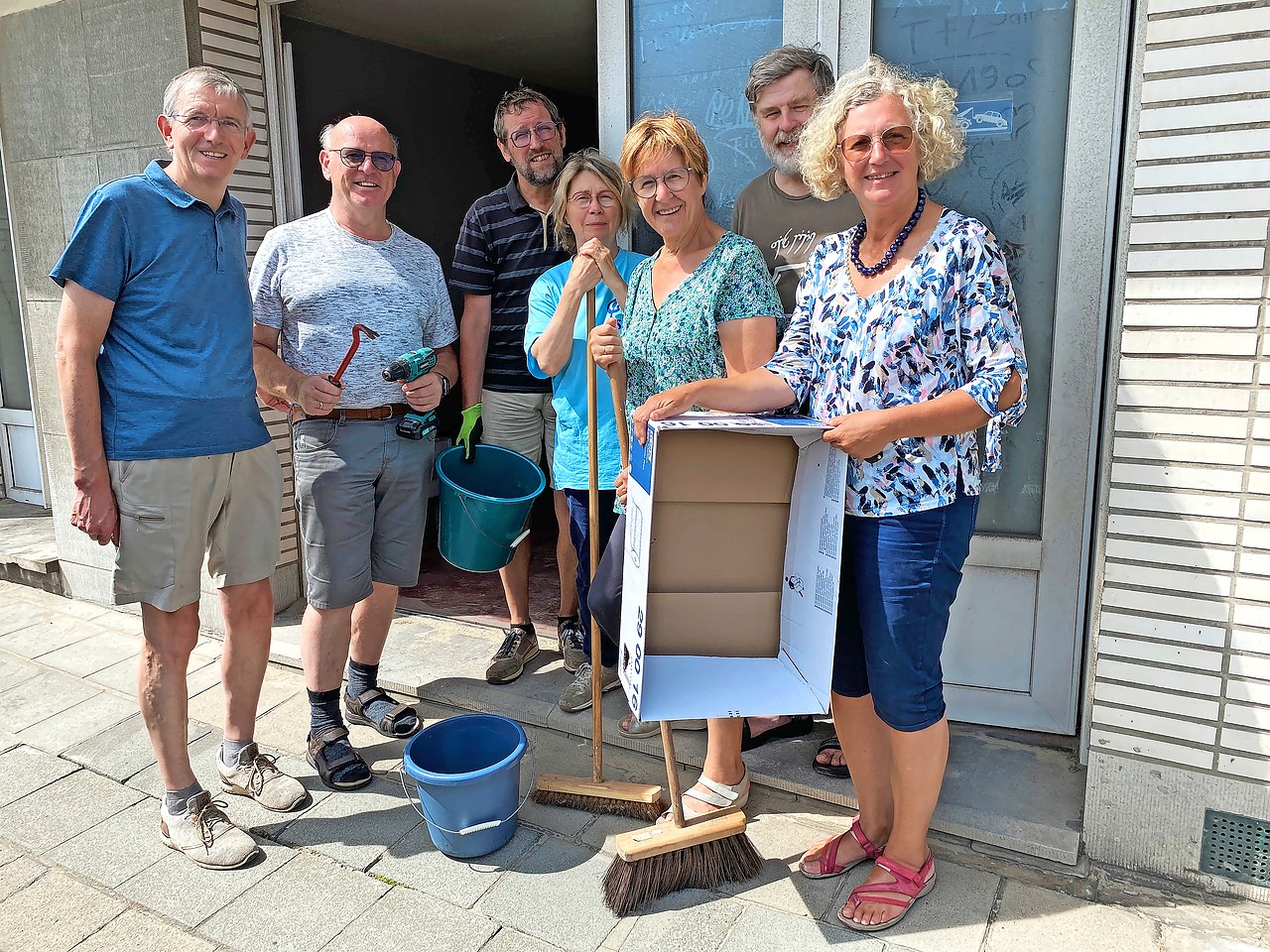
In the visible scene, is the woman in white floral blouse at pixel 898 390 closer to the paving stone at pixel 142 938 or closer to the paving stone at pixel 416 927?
the paving stone at pixel 416 927

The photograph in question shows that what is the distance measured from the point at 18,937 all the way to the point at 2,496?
4687mm

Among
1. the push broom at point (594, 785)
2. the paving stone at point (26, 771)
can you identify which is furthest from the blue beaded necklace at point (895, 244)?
the paving stone at point (26, 771)

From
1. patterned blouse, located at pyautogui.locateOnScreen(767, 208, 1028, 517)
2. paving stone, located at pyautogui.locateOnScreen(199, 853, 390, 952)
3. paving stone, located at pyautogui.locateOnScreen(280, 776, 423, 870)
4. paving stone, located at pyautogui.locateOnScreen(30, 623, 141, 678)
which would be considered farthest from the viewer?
paving stone, located at pyautogui.locateOnScreen(30, 623, 141, 678)

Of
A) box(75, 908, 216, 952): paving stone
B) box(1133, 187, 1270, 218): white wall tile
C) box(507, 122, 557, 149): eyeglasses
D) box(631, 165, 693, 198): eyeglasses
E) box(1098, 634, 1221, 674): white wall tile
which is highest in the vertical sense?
box(507, 122, 557, 149): eyeglasses

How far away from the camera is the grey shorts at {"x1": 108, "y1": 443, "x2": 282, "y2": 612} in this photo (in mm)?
2416

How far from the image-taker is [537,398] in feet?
11.2

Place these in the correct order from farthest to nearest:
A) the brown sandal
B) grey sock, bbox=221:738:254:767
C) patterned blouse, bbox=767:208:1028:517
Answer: the brown sandal → grey sock, bbox=221:738:254:767 → patterned blouse, bbox=767:208:1028:517

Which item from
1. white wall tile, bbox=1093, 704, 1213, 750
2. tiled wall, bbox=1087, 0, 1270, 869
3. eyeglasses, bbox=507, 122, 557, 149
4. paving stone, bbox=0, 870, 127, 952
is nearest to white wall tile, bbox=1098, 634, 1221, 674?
tiled wall, bbox=1087, 0, 1270, 869

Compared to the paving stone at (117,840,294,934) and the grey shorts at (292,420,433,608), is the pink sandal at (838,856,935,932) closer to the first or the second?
the paving stone at (117,840,294,934)

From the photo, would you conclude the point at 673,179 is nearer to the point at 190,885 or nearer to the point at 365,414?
the point at 365,414

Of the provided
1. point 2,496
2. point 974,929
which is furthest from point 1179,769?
point 2,496

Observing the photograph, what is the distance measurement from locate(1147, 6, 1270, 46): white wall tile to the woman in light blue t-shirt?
144cm

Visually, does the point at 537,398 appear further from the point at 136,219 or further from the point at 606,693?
the point at 136,219

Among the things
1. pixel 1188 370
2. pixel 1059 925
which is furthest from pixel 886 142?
pixel 1059 925
